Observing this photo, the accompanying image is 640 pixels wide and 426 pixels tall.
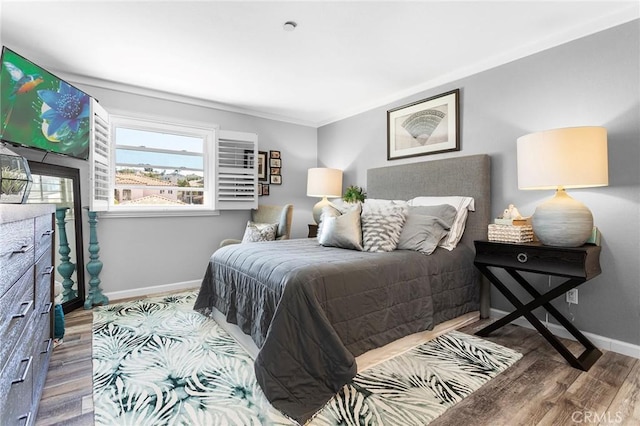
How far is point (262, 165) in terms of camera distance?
4.48m

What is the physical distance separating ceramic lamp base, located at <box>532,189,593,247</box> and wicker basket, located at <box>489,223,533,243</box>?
15 centimetres

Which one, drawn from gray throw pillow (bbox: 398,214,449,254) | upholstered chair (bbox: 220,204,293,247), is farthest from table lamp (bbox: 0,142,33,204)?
gray throw pillow (bbox: 398,214,449,254)

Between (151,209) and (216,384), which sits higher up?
(151,209)

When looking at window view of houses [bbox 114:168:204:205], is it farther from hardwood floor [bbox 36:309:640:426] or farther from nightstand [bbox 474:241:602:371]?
nightstand [bbox 474:241:602:371]

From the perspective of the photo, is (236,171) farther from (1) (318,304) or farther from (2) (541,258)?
(2) (541,258)

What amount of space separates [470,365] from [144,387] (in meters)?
1.96

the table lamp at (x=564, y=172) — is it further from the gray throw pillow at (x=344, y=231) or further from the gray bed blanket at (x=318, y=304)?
the gray throw pillow at (x=344, y=231)

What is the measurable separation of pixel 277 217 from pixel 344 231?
150 cm

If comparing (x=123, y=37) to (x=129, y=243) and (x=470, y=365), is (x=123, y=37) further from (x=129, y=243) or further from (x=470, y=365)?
(x=470, y=365)

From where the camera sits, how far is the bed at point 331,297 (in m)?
1.64

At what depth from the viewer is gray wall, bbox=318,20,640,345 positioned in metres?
2.15

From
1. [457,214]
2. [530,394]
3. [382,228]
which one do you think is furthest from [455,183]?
[530,394]

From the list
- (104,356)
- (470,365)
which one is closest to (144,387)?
(104,356)

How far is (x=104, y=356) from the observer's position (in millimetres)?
2131
